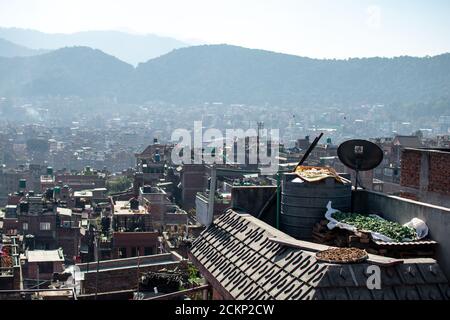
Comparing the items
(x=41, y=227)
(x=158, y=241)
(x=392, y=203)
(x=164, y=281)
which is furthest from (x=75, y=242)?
(x=392, y=203)

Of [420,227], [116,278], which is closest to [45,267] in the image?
[116,278]

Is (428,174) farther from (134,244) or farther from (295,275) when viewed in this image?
(134,244)

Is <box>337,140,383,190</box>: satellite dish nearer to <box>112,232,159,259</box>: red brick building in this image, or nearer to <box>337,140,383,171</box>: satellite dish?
<box>337,140,383,171</box>: satellite dish

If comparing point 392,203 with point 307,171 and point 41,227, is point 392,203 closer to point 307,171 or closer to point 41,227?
point 307,171

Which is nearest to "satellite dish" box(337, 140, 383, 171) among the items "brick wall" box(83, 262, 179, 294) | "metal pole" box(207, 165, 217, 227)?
"metal pole" box(207, 165, 217, 227)

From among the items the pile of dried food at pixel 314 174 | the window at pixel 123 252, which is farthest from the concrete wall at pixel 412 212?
the window at pixel 123 252

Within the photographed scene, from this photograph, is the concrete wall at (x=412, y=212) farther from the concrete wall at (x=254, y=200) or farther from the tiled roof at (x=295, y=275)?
the concrete wall at (x=254, y=200)
